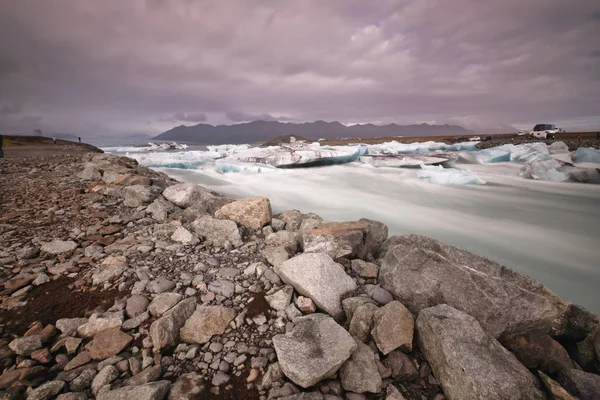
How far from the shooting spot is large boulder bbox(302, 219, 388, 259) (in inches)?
123

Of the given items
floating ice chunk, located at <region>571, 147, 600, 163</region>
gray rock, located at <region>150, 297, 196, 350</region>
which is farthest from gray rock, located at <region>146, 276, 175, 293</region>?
floating ice chunk, located at <region>571, 147, 600, 163</region>

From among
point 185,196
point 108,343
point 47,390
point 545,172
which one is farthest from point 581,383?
point 545,172

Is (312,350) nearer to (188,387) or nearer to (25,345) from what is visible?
(188,387)

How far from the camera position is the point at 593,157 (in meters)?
14.1

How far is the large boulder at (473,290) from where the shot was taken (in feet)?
7.51

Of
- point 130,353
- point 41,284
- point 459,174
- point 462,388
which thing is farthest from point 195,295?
point 459,174

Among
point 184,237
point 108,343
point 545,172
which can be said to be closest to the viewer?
point 108,343

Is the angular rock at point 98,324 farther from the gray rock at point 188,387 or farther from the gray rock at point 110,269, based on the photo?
the gray rock at point 188,387

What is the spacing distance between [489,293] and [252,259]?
2.45 m

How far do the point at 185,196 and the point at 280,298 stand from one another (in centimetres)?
334

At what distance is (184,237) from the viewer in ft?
11.3

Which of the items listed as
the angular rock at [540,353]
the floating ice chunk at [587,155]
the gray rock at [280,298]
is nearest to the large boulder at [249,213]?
the gray rock at [280,298]

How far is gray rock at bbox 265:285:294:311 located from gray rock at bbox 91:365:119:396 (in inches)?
47.9

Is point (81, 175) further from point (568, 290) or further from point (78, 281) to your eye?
point (568, 290)
